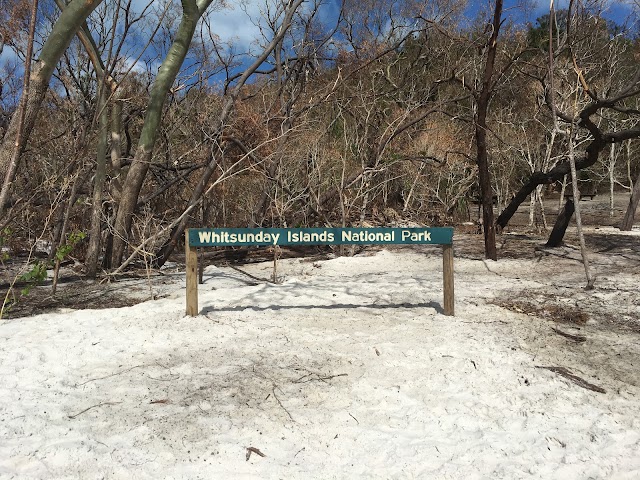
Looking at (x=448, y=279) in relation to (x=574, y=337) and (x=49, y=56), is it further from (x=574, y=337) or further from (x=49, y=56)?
(x=49, y=56)

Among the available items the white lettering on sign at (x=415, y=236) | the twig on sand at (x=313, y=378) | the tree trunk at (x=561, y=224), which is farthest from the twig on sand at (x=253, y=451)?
the tree trunk at (x=561, y=224)

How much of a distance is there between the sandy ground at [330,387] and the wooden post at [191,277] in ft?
0.52

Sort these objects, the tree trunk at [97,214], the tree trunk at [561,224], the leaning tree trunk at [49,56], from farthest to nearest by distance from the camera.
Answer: the tree trunk at [561,224] < the tree trunk at [97,214] < the leaning tree trunk at [49,56]

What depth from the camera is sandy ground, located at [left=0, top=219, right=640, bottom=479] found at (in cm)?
303

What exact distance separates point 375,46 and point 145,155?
40.1ft

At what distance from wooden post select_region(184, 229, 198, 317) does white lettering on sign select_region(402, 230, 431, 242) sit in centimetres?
232

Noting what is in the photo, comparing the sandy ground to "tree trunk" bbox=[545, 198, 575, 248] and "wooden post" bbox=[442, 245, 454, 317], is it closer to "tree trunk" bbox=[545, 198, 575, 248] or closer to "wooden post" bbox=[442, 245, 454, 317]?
"wooden post" bbox=[442, 245, 454, 317]

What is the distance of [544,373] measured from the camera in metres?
4.21

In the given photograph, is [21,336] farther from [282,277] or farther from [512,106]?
[512,106]

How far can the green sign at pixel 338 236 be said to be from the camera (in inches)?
219

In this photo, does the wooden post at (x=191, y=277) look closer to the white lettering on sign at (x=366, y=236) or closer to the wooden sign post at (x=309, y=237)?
the wooden sign post at (x=309, y=237)

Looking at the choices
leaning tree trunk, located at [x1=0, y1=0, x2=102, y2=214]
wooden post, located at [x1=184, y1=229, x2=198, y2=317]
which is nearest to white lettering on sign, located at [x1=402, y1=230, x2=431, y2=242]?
wooden post, located at [x1=184, y1=229, x2=198, y2=317]

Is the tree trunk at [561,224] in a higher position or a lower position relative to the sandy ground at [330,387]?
higher

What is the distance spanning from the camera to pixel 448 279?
5.73 metres
